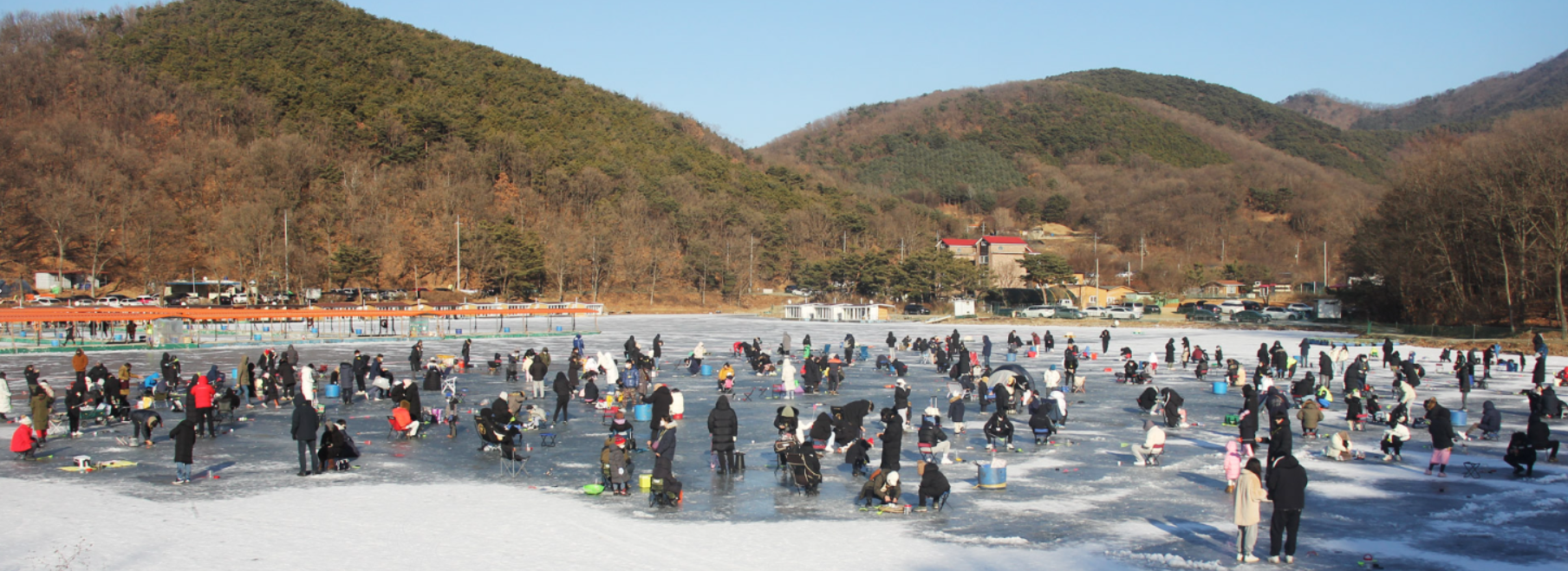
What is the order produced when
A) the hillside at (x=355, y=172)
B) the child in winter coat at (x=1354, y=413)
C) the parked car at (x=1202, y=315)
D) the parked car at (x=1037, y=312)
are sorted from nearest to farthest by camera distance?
the child in winter coat at (x=1354, y=413), the parked car at (x=1202, y=315), the parked car at (x=1037, y=312), the hillside at (x=355, y=172)

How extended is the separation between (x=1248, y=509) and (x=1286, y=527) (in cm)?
46

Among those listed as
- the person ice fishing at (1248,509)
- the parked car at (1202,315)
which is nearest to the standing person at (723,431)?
the person ice fishing at (1248,509)

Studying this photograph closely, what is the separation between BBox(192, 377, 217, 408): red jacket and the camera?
640 inches

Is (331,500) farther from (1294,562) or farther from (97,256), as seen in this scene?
(97,256)

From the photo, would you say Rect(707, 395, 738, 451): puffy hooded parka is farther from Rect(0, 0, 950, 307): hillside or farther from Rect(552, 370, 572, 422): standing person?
Rect(0, 0, 950, 307): hillside

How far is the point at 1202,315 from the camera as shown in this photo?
60062mm

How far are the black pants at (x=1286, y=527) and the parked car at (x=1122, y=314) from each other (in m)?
52.8

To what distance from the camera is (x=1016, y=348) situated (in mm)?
37312

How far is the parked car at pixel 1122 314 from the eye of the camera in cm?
6112

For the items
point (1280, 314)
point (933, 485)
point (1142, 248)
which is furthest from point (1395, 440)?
point (1142, 248)

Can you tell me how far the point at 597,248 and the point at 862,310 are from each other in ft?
94.6

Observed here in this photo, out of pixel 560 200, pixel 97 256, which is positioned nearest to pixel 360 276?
pixel 97 256

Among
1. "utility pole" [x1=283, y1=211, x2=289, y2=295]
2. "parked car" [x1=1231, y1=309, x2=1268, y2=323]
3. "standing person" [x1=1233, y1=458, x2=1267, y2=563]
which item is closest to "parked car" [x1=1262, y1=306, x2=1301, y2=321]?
"parked car" [x1=1231, y1=309, x2=1268, y2=323]

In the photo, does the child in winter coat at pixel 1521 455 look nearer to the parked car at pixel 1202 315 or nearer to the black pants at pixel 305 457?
the black pants at pixel 305 457
